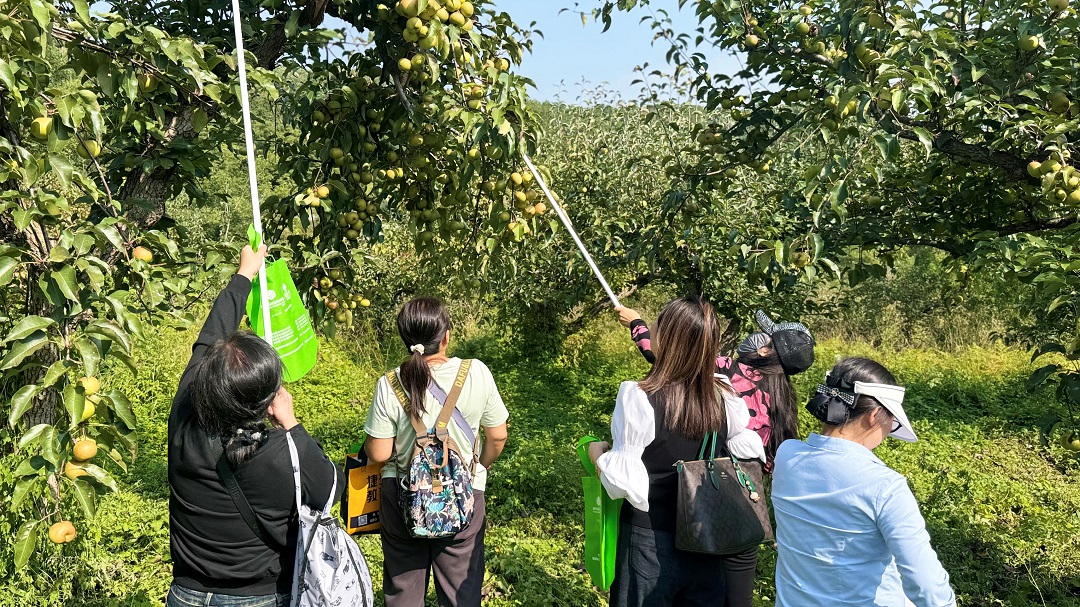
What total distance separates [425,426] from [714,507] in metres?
0.81

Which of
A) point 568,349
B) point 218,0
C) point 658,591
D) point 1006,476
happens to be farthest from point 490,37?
point 568,349

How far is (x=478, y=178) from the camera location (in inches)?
119

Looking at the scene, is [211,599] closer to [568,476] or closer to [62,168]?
[62,168]

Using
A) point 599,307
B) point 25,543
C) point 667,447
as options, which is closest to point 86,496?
point 25,543

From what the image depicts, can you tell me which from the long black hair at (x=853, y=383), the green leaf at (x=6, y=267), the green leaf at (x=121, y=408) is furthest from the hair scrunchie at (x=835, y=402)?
the green leaf at (x=6, y=267)

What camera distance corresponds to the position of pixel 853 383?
160 centimetres

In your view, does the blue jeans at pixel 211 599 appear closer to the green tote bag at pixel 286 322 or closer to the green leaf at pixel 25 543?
the green leaf at pixel 25 543

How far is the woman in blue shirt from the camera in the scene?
147 centimetres

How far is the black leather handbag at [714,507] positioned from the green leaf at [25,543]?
56.6 inches

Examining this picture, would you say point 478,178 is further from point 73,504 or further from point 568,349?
point 568,349

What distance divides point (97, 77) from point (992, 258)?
270cm

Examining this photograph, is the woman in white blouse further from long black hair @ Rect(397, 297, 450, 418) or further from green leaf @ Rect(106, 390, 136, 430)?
green leaf @ Rect(106, 390, 136, 430)

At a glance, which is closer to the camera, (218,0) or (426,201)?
(218,0)

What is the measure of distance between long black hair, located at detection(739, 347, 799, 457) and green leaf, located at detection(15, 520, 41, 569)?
2170 mm
